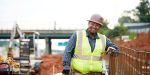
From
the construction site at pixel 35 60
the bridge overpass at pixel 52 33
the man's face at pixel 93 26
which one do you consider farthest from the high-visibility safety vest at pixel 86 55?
the bridge overpass at pixel 52 33

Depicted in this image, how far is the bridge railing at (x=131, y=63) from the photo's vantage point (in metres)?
7.96

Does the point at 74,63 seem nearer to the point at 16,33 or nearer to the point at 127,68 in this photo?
the point at 127,68

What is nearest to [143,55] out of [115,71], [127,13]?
[115,71]

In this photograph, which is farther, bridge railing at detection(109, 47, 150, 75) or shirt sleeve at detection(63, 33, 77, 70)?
bridge railing at detection(109, 47, 150, 75)

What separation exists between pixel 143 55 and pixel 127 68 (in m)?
2.59

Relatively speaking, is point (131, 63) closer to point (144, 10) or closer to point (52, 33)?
point (52, 33)

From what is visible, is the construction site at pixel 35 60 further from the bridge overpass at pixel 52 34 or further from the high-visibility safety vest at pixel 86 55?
the bridge overpass at pixel 52 34

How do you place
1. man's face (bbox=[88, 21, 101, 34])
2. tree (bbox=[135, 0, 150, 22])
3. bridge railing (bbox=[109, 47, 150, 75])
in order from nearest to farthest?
man's face (bbox=[88, 21, 101, 34])
bridge railing (bbox=[109, 47, 150, 75])
tree (bbox=[135, 0, 150, 22])

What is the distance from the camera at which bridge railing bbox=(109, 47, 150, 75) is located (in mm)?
7962

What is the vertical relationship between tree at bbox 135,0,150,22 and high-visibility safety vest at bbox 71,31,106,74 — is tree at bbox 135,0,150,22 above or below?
above

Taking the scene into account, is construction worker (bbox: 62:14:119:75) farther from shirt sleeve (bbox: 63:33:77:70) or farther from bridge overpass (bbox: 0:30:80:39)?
bridge overpass (bbox: 0:30:80:39)

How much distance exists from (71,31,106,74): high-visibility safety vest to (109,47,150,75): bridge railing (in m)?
1.00

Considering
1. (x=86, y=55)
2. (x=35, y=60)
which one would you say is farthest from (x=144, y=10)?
(x=86, y=55)

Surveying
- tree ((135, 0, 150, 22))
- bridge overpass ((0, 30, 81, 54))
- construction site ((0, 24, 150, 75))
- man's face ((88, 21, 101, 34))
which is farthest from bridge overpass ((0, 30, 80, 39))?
man's face ((88, 21, 101, 34))
